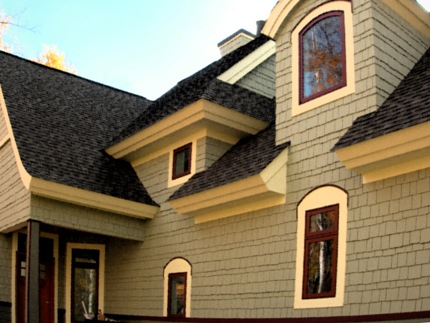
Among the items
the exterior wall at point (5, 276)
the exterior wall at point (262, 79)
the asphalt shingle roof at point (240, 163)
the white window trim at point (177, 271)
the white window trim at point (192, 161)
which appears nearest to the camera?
the asphalt shingle roof at point (240, 163)

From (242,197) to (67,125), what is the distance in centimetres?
639

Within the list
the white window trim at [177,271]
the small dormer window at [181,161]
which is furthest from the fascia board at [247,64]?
the white window trim at [177,271]

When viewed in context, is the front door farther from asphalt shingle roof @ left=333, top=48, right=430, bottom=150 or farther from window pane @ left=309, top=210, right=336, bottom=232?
asphalt shingle roof @ left=333, top=48, right=430, bottom=150

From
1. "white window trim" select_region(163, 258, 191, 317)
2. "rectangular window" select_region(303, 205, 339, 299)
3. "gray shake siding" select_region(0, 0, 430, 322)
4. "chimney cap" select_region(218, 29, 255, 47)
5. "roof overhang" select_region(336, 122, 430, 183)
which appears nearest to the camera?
"roof overhang" select_region(336, 122, 430, 183)

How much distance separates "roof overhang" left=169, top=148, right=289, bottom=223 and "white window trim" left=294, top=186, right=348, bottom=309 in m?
0.58

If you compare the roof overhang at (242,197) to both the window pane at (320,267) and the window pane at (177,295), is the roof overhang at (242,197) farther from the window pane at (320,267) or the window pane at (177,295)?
the window pane at (177,295)

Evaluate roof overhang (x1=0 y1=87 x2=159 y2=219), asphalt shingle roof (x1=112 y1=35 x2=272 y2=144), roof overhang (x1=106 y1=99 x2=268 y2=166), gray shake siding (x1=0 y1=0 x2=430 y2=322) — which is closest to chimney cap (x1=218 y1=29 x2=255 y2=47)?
asphalt shingle roof (x1=112 y1=35 x2=272 y2=144)

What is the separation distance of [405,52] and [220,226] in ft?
15.0

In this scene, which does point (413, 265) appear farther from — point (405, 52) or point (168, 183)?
point (168, 183)

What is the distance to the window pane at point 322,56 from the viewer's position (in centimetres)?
958

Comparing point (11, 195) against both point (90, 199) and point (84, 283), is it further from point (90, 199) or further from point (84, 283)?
point (84, 283)

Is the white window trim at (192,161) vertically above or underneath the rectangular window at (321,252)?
above

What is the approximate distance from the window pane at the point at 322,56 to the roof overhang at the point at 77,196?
5028 mm

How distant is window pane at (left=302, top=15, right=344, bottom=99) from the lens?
9578mm
